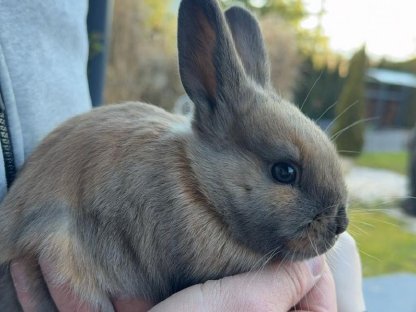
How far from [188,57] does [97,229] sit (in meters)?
0.49

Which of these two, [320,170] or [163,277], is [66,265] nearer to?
[163,277]

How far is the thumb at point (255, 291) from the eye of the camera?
4.10 feet

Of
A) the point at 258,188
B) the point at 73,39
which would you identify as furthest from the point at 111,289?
the point at 73,39

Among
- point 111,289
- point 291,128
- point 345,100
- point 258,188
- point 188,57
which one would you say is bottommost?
point 345,100

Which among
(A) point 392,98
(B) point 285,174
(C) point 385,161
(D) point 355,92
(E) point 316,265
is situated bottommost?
(C) point 385,161

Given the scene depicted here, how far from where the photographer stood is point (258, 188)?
1.33m

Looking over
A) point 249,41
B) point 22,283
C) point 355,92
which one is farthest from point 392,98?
point 22,283

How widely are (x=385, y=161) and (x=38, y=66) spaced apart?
8.56m

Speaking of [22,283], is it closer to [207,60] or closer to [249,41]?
[207,60]

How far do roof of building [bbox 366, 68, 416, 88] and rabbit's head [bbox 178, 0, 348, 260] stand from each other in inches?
398

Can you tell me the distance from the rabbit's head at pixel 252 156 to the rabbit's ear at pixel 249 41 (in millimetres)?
176

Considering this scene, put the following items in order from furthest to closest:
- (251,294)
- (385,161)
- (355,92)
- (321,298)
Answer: (385,161) < (355,92) < (321,298) < (251,294)

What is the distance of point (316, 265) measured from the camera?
4.61ft

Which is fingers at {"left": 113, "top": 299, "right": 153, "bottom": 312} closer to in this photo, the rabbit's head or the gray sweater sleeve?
the rabbit's head
